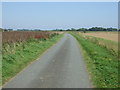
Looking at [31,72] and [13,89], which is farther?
[31,72]

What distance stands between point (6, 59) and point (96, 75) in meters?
5.56

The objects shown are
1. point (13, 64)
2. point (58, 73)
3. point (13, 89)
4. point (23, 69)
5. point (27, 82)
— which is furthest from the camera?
point (13, 64)

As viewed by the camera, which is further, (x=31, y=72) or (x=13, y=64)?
(x=13, y=64)

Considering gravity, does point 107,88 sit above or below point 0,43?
below

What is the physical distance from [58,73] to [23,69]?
2.00 meters

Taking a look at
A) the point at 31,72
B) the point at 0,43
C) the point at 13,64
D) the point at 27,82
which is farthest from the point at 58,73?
the point at 0,43

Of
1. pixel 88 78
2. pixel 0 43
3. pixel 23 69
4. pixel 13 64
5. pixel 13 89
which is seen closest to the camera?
pixel 13 89

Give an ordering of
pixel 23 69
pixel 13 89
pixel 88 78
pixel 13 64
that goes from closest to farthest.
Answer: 1. pixel 13 89
2. pixel 88 78
3. pixel 23 69
4. pixel 13 64

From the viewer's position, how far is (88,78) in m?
10.3

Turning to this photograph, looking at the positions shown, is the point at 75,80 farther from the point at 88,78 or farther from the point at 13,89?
the point at 13,89

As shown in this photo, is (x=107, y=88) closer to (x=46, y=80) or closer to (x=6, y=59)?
(x=46, y=80)

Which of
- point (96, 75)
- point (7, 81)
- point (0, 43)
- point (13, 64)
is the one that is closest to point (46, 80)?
point (7, 81)

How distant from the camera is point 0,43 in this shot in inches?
770

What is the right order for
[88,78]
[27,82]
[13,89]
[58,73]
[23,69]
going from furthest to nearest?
[23,69] → [58,73] → [88,78] → [27,82] → [13,89]
